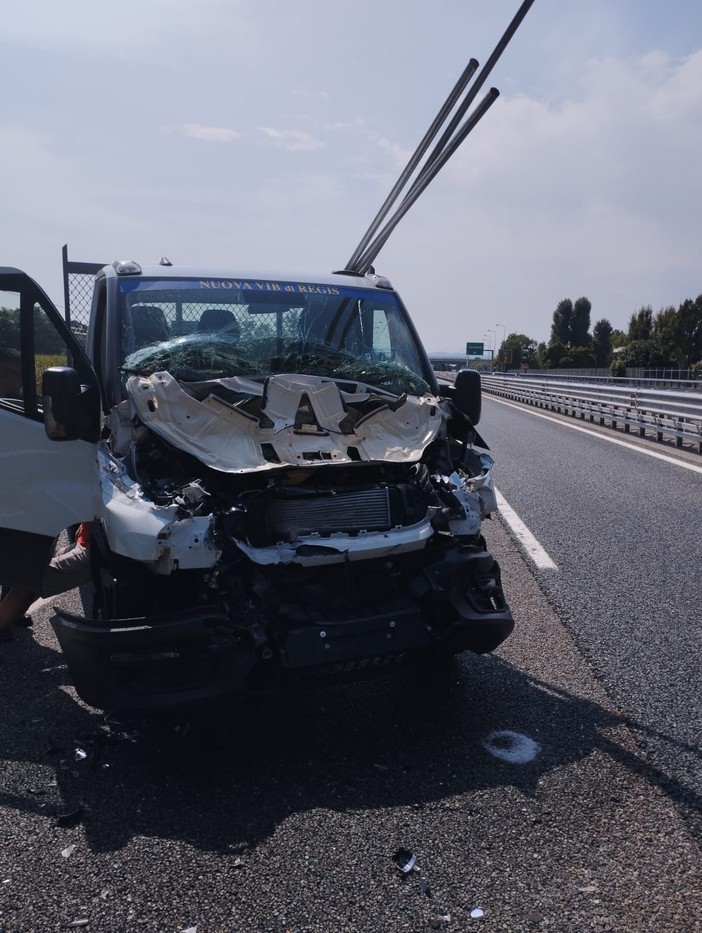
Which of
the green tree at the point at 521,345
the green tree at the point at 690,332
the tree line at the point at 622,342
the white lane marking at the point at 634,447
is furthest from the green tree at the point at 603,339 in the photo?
the white lane marking at the point at 634,447

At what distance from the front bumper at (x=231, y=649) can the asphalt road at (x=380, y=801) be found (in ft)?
1.19

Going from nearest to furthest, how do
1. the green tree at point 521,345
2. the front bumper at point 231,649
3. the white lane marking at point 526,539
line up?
A: 1. the front bumper at point 231,649
2. the white lane marking at point 526,539
3. the green tree at point 521,345

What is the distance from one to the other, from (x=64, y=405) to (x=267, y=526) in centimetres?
121

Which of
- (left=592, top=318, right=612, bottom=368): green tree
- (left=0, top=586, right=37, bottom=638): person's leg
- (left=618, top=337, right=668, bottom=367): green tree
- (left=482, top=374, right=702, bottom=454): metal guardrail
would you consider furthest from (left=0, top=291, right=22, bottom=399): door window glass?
(left=592, top=318, right=612, bottom=368): green tree

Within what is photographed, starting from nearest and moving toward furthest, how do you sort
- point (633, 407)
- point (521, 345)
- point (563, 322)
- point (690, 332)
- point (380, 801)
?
1. point (380, 801)
2. point (633, 407)
3. point (690, 332)
4. point (563, 322)
5. point (521, 345)

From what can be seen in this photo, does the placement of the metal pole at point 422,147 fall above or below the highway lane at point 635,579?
above

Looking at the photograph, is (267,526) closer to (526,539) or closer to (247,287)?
(247,287)

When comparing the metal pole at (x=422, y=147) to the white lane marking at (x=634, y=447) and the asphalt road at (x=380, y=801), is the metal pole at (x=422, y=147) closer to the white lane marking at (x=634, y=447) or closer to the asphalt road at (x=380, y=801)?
the asphalt road at (x=380, y=801)

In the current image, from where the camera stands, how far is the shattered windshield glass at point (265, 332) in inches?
196

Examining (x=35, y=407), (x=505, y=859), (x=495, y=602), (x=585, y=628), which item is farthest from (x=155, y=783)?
(x=585, y=628)

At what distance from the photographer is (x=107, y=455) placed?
440 cm

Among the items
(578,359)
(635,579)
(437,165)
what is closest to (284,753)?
(635,579)

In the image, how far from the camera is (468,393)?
5.48 metres

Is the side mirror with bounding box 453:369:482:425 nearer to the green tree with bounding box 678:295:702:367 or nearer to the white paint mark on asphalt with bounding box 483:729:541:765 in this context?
the white paint mark on asphalt with bounding box 483:729:541:765
